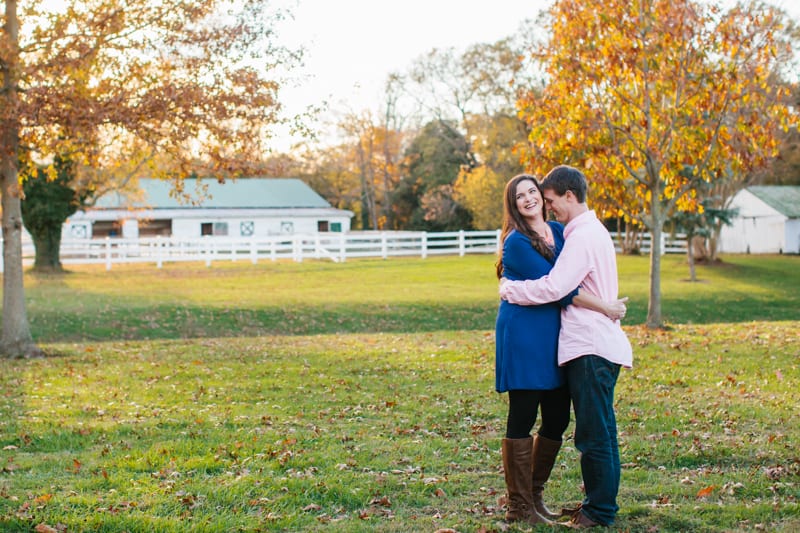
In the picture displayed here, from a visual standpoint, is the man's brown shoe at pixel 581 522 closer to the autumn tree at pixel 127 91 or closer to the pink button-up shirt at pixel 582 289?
the pink button-up shirt at pixel 582 289

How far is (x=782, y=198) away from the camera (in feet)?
160

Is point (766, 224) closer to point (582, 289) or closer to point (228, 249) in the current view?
point (228, 249)

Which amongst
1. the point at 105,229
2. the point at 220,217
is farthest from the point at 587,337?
the point at 105,229

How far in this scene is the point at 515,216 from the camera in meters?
5.28

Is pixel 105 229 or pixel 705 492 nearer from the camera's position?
pixel 705 492

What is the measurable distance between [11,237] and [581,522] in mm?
12132

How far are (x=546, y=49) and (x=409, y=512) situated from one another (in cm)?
1314

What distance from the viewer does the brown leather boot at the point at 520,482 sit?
17.4 ft

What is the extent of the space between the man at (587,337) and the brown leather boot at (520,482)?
26 cm

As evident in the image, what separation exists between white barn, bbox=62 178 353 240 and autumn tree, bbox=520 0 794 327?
3763cm

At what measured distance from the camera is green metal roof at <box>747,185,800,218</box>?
47.0 m

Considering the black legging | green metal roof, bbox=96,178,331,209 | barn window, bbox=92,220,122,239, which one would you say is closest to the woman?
the black legging

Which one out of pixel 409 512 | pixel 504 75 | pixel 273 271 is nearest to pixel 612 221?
A: pixel 504 75

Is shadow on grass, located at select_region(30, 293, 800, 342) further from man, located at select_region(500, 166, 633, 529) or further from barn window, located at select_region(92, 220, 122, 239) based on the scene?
barn window, located at select_region(92, 220, 122, 239)
